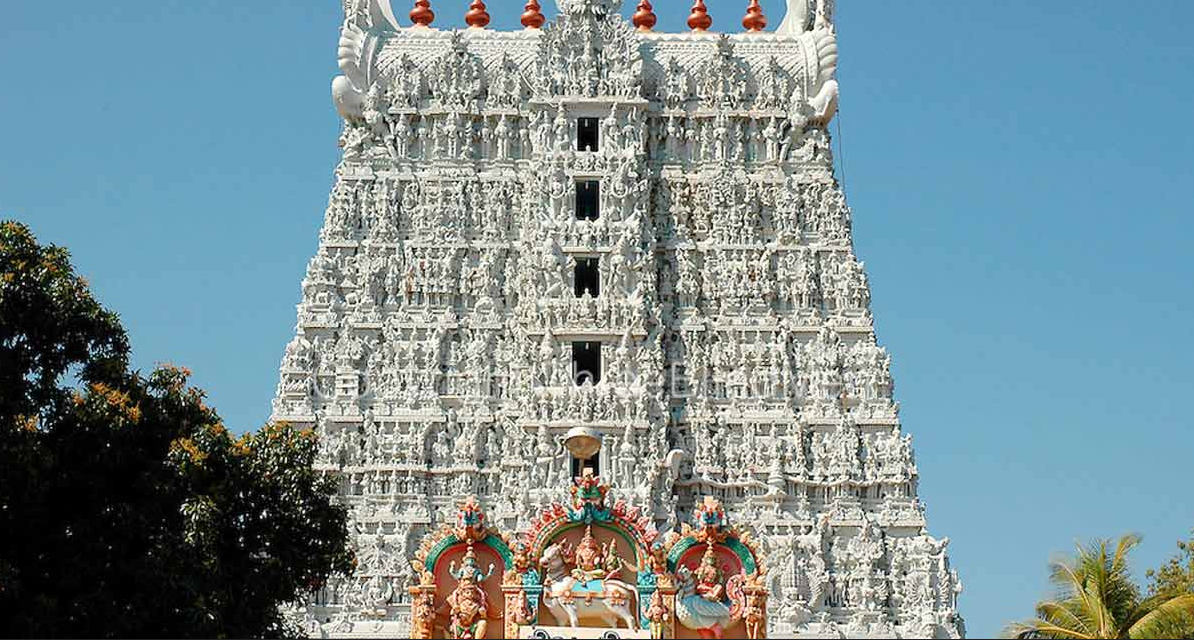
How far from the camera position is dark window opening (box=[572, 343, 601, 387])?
124 ft

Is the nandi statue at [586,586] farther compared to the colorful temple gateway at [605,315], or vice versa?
the colorful temple gateway at [605,315]

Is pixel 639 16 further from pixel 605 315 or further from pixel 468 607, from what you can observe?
pixel 468 607

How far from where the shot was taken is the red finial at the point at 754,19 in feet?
142

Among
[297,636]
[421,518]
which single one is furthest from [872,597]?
[297,636]

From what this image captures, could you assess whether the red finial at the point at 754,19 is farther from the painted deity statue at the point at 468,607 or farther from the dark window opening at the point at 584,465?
the painted deity statue at the point at 468,607

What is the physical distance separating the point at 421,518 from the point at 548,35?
11775mm

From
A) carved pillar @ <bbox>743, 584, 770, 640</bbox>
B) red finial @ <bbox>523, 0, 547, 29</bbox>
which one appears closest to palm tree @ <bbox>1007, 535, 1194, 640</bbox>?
carved pillar @ <bbox>743, 584, 770, 640</bbox>

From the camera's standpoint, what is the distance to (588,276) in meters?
38.9

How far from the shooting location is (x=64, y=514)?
26.5 metres

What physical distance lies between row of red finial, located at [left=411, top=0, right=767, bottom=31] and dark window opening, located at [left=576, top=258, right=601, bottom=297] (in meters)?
7.56

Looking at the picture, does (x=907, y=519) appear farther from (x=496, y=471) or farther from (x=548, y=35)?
(x=548, y=35)

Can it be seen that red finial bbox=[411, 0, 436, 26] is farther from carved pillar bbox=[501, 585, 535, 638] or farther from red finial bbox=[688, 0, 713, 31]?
carved pillar bbox=[501, 585, 535, 638]

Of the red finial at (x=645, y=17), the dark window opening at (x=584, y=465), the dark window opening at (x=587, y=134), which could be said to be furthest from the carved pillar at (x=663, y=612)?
the red finial at (x=645, y=17)

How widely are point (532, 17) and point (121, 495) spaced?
66.1ft
